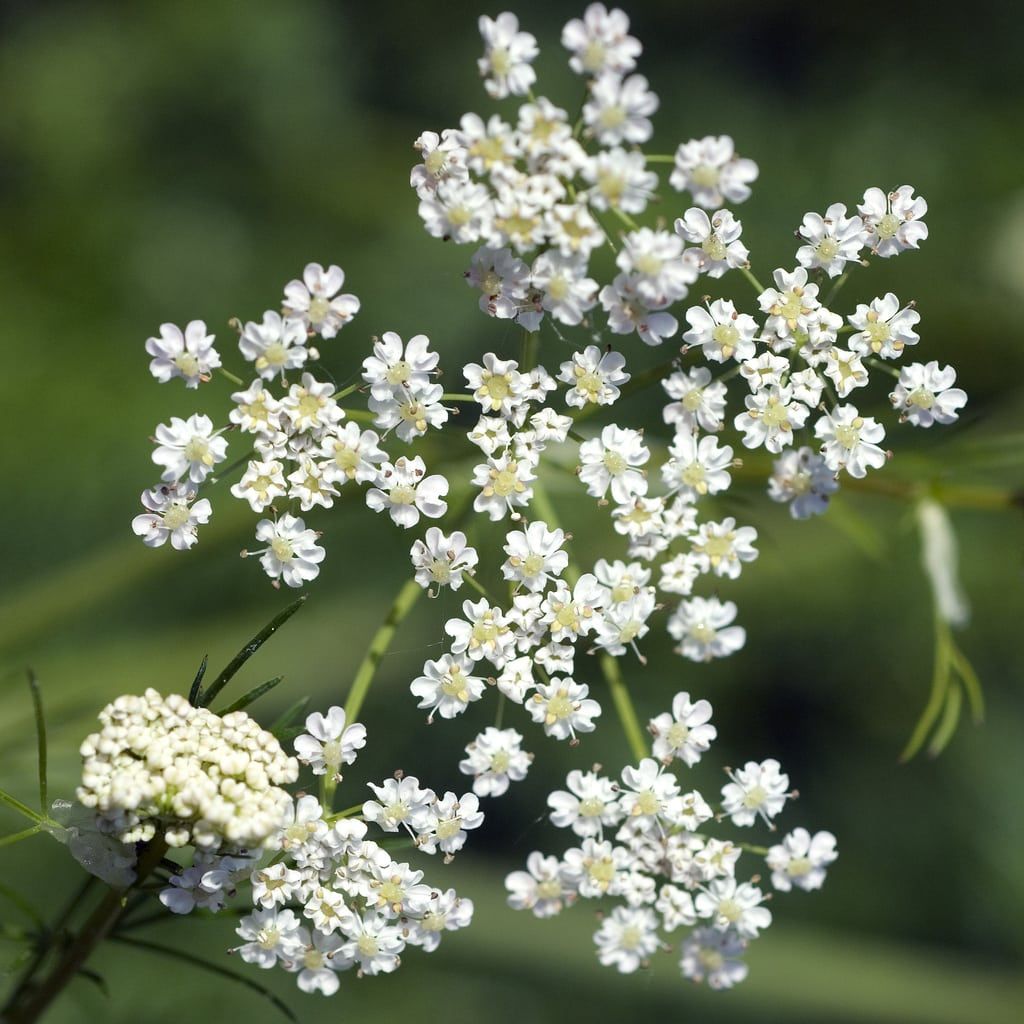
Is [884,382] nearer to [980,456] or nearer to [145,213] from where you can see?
[980,456]

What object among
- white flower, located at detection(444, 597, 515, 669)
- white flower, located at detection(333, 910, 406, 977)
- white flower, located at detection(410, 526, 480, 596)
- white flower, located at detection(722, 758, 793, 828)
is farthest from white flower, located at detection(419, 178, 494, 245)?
white flower, located at detection(333, 910, 406, 977)

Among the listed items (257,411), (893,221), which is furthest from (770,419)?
(257,411)

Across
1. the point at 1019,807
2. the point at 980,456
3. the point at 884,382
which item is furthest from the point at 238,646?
the point at 1019,807

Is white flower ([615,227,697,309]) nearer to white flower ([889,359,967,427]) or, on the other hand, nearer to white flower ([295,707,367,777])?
white flower ([889,359,967,427])

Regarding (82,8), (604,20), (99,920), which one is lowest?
(99,920)

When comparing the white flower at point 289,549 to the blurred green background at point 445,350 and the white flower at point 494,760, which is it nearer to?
the white flower at point 494,760

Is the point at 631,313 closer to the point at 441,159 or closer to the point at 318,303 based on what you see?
the point at 441,159
